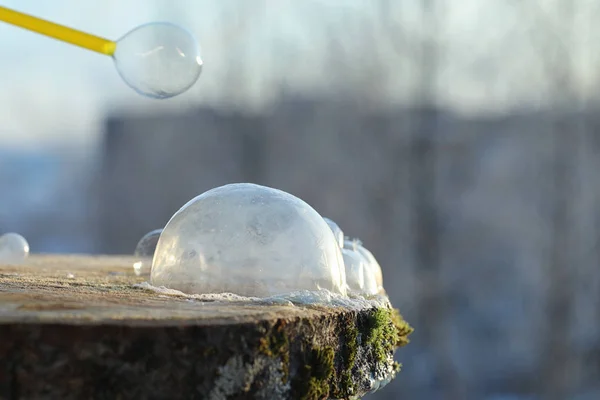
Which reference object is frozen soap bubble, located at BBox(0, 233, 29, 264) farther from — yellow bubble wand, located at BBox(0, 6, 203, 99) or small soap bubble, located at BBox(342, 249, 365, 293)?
small soap bubble, located at BBox(342, 249, 365, 293)

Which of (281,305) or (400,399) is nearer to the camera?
(281,305)

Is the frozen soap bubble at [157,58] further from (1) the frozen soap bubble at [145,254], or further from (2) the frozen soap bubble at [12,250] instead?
(2) the frozen soap bubble at [12,250]

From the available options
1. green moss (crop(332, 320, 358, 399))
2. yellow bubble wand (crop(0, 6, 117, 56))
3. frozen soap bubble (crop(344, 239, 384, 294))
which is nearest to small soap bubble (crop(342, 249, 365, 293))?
frozen soap bubble (crop(344, 239, 384, 294))

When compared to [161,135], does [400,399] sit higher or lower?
lower

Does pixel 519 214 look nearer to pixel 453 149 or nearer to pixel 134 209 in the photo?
pixel 453 149

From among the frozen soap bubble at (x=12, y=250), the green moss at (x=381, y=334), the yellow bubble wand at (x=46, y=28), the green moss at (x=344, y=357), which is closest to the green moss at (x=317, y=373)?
the green moss at (x=344, y=357)

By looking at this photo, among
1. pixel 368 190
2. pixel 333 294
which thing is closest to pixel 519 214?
pixel 368 190

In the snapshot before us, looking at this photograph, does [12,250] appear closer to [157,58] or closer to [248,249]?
[157,58]
